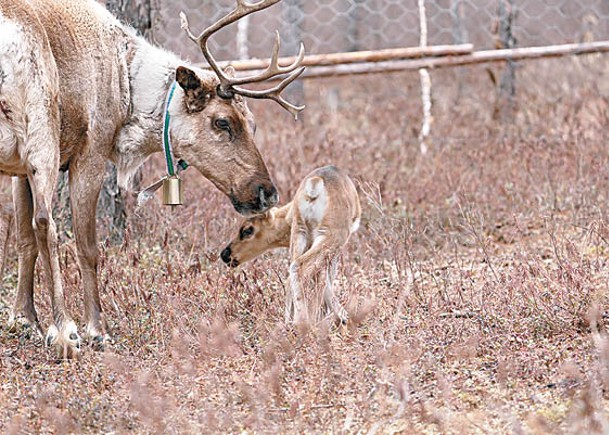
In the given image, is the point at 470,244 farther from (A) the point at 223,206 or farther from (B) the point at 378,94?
(B) the point at 378,94

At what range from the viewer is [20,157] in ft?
17.0

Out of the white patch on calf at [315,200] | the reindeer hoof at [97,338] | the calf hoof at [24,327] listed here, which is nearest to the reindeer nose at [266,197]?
the white patch on calf at [315,200]

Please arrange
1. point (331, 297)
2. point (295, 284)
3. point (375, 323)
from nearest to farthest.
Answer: point (375, 323), point (295, 284), point (331, 297)

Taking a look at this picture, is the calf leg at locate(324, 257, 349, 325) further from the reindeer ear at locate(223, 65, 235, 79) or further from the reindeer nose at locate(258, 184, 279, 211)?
the reindeer ear at locate(223, 65, 235, 79)

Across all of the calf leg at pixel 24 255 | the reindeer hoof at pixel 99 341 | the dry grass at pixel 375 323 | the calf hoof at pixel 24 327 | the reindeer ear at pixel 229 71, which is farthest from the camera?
the reindeer ear at pixel 229 71

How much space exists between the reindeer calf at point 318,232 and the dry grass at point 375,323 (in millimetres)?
116

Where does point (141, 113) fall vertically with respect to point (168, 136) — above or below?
above

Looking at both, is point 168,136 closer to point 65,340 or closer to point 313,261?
point 313,261

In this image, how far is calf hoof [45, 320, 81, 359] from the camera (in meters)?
5.19

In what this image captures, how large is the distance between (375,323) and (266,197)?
1011 mm

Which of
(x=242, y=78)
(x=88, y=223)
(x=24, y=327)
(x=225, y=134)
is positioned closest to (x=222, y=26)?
(x=242, y=78)

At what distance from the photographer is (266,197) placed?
5922 millimetres

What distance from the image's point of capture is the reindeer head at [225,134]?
228 inches

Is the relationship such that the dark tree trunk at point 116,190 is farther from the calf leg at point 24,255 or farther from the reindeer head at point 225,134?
the reindeer head at point 225,134
